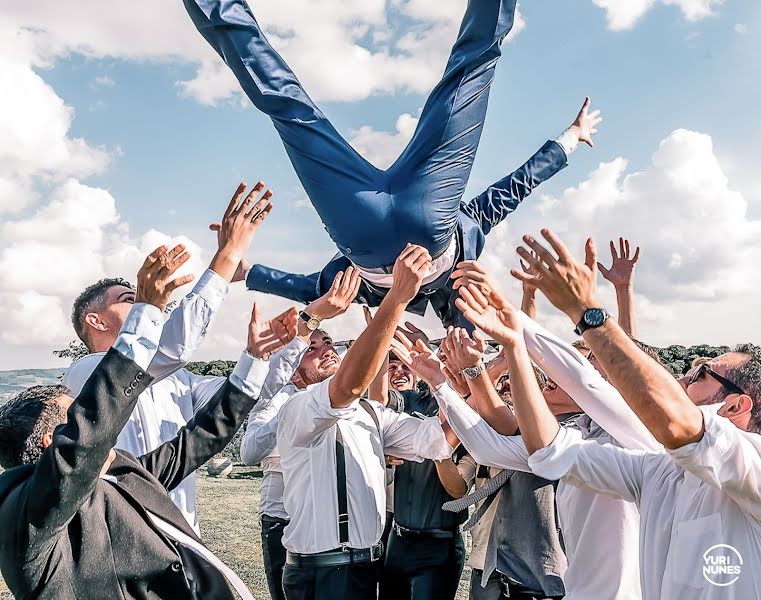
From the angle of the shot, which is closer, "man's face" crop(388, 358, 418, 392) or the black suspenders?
the black suspenders

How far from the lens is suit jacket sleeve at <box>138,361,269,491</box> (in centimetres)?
222

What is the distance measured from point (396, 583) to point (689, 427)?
2220 millimetres

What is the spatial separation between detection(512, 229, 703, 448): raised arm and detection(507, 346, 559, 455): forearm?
1.27 feet

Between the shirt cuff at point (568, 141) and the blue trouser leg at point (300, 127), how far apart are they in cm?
159

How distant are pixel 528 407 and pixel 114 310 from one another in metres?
1.72

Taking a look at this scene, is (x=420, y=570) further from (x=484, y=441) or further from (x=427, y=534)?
(x=484, y=441)

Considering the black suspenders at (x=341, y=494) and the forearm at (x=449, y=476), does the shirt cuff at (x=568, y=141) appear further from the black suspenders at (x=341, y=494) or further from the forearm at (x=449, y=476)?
the black suspenders at (x=341, y=494)

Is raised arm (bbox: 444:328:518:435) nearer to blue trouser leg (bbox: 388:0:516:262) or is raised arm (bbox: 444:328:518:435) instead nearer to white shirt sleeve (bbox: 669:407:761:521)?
blue trouser leg (bbox: 388:0:516:262)

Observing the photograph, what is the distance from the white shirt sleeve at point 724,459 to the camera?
1.67 metres

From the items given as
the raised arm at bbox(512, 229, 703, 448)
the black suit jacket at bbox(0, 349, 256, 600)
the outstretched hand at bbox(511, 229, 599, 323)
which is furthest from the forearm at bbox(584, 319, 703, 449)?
the black suit jacket at bbox(0, 349, 256, 600)

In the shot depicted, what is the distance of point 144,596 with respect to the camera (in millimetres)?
1795

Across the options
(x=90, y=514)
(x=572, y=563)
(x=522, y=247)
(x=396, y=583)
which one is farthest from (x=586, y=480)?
(x=396, y=583)

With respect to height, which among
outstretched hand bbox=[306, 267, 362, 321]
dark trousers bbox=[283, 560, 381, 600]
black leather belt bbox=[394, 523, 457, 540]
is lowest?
dark trousers bbox=[283, 560, 381, 600]

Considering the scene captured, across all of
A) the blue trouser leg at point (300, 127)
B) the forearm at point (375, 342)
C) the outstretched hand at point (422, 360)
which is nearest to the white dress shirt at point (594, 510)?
the forearm at point (375, 342)
